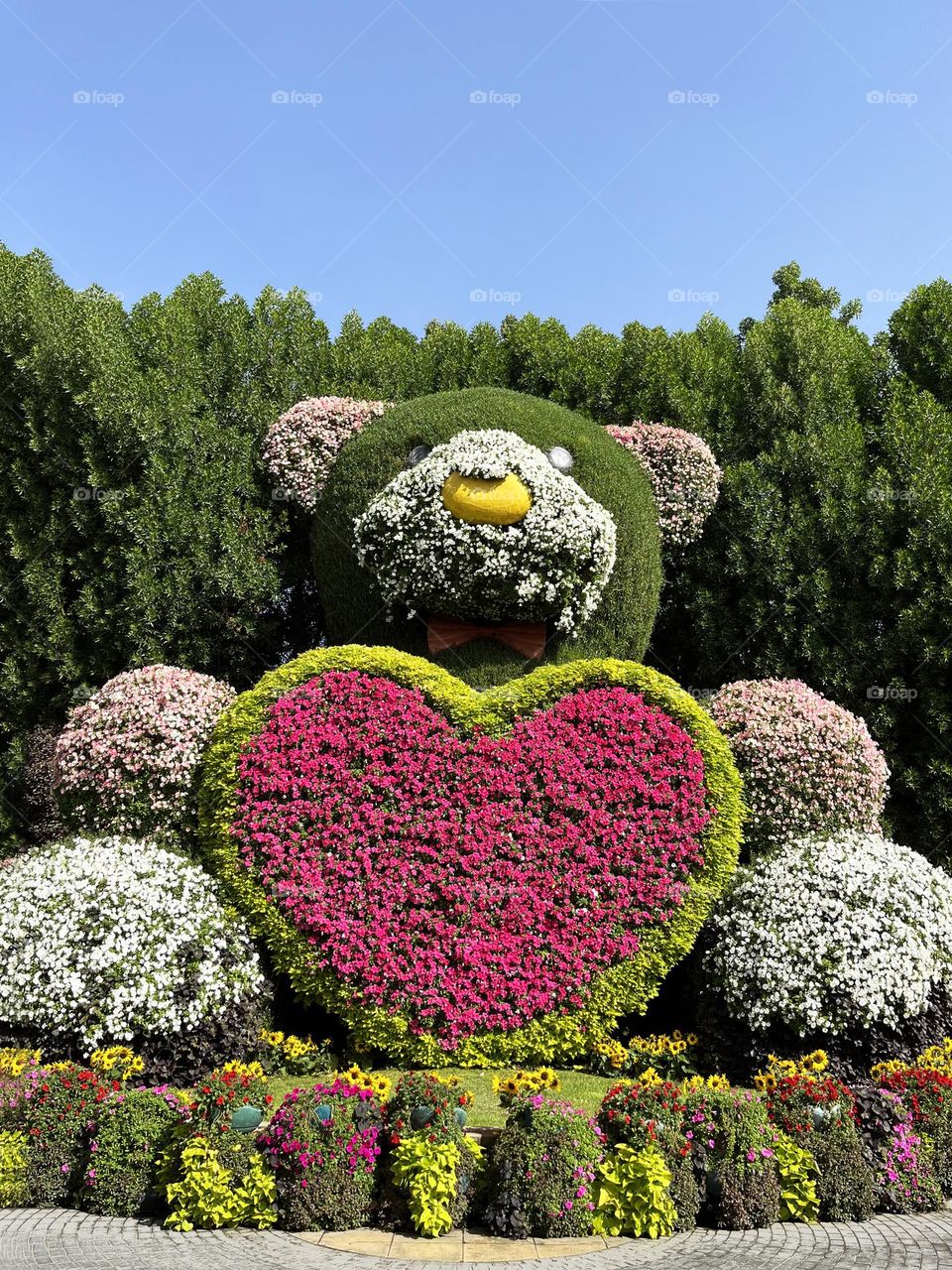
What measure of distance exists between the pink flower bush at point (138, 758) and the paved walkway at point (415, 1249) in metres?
2.82

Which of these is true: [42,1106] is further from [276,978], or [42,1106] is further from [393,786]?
[393,786]

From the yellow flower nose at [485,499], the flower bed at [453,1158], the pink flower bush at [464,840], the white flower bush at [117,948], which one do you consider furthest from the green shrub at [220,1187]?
the yellow flower nose at [485,499]

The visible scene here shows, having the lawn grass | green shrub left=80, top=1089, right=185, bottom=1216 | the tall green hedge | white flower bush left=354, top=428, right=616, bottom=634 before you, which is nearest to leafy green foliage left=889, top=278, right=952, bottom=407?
the tall green hedge

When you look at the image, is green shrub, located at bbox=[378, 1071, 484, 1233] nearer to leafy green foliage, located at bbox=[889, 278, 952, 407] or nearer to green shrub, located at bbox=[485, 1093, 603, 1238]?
green shrub, located at bbox=[485, 1093, 603, 1238]

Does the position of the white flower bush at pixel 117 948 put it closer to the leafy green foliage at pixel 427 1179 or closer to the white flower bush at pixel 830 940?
the leafy green foliage at pixel 427 1179

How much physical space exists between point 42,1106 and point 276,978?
6.63 feet

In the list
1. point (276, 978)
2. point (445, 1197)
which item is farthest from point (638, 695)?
point (445, 1197)

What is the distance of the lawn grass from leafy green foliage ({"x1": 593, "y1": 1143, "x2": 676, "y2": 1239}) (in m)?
0.81

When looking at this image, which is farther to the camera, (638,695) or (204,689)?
(204,689)

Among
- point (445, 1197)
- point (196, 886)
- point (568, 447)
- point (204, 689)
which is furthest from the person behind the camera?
point (568, 447)

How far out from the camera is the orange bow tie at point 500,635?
7602 millimetres

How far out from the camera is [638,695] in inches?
272

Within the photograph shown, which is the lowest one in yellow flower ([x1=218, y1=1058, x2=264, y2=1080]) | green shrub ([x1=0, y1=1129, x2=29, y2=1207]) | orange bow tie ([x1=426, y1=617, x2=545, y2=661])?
green shrub ([x1=0, y1=1129, x2=29, y2=1207])

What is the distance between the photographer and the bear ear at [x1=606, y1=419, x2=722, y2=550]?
877 centimetres
